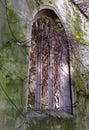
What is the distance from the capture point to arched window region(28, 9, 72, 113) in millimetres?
4184

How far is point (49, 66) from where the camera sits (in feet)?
15.1

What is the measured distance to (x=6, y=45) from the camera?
3441 millimetres

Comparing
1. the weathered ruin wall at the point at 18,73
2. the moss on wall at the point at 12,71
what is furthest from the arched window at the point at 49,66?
the moss on wall at the point at 12,71

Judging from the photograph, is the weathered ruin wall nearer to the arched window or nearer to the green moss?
the green moss

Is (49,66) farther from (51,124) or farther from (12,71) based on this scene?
(12,71)

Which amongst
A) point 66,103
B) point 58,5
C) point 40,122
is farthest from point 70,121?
point 58,5

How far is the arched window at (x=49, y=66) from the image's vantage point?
165 inches

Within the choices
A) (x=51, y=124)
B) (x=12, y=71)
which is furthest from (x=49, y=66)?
(x=12, y=71)

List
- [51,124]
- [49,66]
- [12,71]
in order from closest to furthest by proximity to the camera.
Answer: [12,71] → [51,124] → [49,66]

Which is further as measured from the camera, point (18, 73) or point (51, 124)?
point (51, 124)

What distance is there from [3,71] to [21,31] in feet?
2.76

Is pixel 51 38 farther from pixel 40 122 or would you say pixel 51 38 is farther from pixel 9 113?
pixel 9 113

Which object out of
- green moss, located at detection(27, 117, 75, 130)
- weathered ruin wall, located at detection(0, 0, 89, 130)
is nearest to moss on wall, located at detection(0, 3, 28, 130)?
weathered ruin wall, located at detection(0, 0, 89, 130)

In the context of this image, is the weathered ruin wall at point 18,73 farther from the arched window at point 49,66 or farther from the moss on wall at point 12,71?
the arched window at point 49,66
